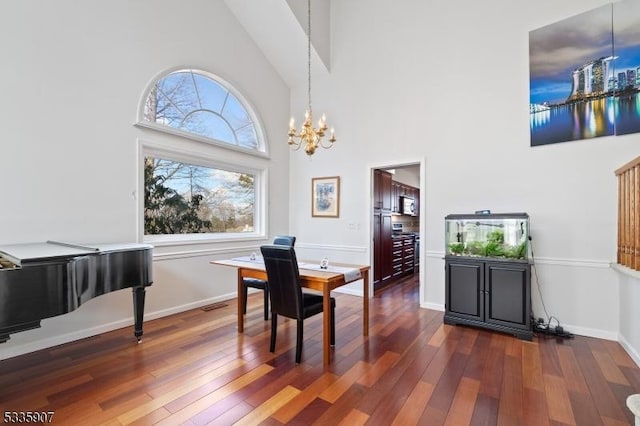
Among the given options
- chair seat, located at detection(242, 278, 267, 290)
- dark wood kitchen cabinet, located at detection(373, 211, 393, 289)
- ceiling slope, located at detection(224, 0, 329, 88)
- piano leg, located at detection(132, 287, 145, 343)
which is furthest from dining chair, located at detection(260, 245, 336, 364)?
ceiling slope, located at detection(224, 0, 329, 88)

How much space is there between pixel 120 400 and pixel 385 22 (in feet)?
18.1

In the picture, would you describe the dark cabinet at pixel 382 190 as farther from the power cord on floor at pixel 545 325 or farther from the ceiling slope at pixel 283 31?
the power cord on floor at pixel 545 325

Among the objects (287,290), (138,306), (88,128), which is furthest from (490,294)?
(88,128)

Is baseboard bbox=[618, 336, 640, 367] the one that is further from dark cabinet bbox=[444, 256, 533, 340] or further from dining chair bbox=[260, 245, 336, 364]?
dining chair bbox=[260, 245, 336, 364]

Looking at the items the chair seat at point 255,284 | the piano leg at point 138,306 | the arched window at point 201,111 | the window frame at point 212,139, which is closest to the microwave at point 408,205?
the window frame at point 212,139

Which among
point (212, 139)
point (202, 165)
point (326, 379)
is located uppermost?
point (212, 139)

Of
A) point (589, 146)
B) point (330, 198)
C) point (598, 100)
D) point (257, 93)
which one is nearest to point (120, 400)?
point (330, 198)

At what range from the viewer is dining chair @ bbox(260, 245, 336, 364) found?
2568 mm

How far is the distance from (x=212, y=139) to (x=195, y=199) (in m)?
0.90

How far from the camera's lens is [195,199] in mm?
4320

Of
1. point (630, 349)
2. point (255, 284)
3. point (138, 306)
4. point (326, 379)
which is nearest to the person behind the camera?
point (326, 379)

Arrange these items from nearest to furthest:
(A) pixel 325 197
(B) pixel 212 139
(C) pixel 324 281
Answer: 1. (C) pixel 324 281
2. (B) pixel 212 139
3. (A) pixel 325 197

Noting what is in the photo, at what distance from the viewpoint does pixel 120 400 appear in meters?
2.05

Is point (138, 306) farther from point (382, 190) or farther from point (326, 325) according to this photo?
point (382, 190)
